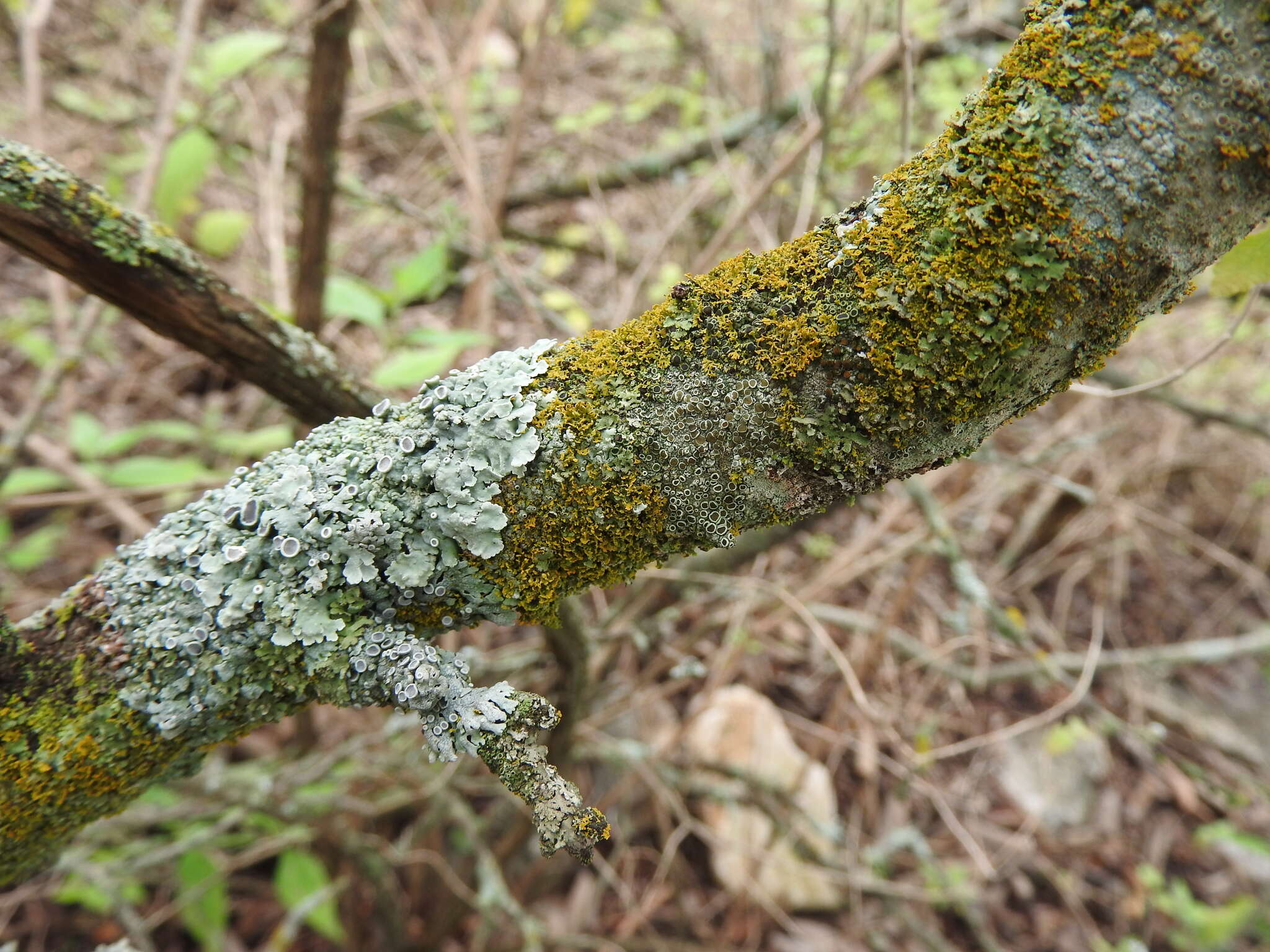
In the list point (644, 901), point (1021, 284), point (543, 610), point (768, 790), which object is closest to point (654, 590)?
point (768, 790)

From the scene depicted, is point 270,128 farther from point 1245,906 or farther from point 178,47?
point 1245,906

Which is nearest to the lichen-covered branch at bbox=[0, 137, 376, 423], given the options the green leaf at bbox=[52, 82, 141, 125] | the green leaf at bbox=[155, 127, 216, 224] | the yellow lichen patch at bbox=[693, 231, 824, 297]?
the yellow lichen patch at bbox=[693, 231, 824, 297]

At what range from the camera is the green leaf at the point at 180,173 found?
191 centimetres

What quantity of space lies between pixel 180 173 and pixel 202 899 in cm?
196

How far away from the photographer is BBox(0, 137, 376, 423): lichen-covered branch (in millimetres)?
768

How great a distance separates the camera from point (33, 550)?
91.1 inches

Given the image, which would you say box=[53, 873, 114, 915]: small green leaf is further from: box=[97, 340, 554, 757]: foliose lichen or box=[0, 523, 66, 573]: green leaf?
box=[97, 340, 554, 757]: foliose lichen

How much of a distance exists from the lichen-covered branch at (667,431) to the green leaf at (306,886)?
1.46 metres

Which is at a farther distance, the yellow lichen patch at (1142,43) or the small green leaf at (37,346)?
the small green leaf at (37,346)

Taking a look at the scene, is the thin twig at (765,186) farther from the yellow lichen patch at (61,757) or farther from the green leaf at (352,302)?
the yellow lichen patch at (61,757)

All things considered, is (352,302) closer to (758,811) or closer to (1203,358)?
(1203,358)

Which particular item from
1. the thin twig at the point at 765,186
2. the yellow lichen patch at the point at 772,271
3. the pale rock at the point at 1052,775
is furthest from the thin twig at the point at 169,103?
the pale rock at the point at 1052,775

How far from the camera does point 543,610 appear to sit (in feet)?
2.41

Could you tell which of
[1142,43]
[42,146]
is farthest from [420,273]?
[1142,43]
